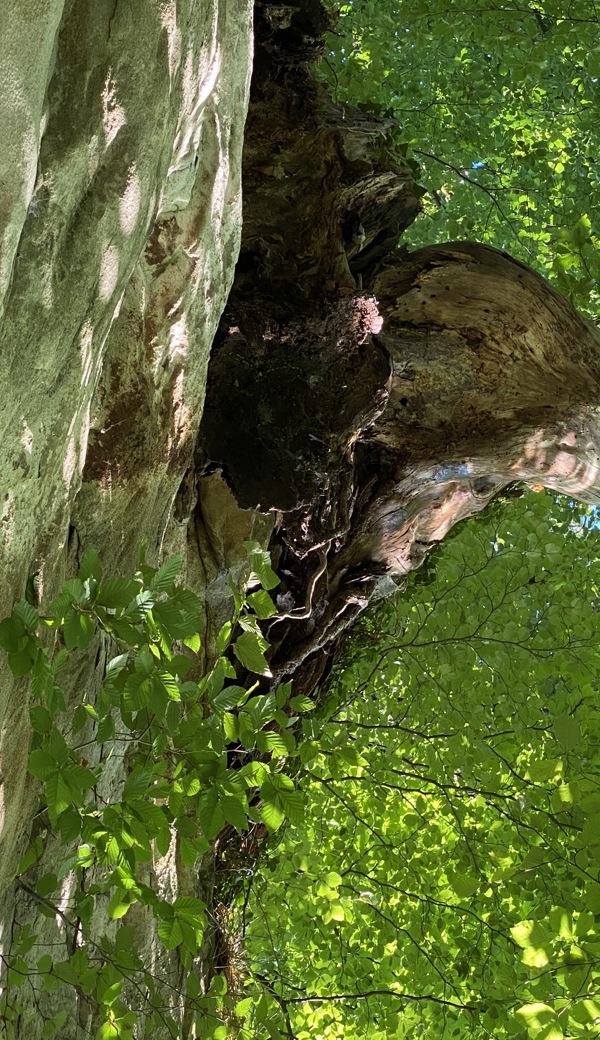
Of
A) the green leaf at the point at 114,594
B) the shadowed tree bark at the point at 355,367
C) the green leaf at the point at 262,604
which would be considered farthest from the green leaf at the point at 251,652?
the shadowed tree bark at the point at 355,367

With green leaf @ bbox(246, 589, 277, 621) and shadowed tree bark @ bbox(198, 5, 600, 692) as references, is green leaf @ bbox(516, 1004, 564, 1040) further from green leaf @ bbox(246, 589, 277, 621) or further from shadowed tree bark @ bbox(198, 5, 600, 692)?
shadowed tree bark @ bbox(198, 5, 600, 692)

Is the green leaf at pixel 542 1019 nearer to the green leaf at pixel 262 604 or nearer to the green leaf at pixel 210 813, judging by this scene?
the green leaf at pixel 210 813

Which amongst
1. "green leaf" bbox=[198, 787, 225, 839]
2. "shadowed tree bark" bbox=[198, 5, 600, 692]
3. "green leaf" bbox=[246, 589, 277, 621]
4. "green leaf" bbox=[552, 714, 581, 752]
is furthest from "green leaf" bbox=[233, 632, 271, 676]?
"shadowed tree bark" bbox=[198, 5, 600, 692]

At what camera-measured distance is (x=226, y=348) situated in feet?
11.6

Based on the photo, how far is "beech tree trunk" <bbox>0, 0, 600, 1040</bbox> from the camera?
71.4 inches

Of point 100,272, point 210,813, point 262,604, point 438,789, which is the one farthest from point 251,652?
point 438,789

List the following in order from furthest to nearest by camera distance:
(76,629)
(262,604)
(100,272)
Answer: (262,604), (100,272), (76,629)

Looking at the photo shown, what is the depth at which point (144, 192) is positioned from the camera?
6.57 feet

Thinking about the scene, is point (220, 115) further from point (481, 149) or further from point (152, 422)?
point (481, 149)

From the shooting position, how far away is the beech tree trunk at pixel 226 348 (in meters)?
1.81

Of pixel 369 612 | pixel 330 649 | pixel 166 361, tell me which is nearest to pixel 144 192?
pixel 166 361

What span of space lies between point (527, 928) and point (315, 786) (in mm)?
4435

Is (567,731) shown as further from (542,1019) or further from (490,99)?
(490,99)

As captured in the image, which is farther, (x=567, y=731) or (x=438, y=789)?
(x=438, y=789)
